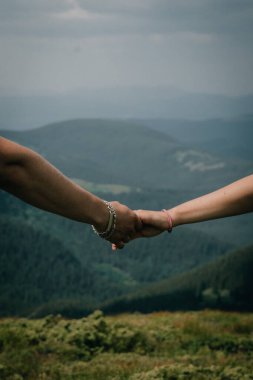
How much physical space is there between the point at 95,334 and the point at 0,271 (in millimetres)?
191856

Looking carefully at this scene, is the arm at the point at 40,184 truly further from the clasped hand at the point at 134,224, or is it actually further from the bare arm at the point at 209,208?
the bare arm at the point at 209,208

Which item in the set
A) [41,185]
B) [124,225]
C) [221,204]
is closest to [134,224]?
[124,225]

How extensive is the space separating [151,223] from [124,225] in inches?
21.2

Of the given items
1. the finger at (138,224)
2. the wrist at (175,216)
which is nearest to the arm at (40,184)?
the wrist at (175,216)

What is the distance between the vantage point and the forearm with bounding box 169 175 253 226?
4188 mm

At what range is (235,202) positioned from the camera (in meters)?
4.30

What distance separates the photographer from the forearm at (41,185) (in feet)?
10.6

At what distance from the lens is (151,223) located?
554 cm

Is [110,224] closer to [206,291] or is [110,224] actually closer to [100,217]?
[100,217]

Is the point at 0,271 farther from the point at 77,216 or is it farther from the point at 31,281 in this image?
the point at 77,216

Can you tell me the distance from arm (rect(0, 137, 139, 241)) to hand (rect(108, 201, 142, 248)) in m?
0.83

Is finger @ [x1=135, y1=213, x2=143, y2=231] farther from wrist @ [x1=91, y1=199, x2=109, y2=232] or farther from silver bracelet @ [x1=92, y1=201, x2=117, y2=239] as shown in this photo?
wrist @ [x1=91, y1=199, x2=109, y2=232]

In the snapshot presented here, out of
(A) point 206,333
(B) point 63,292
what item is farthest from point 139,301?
(A) point 206,333

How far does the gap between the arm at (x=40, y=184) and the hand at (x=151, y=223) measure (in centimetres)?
146
